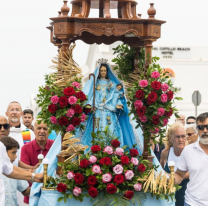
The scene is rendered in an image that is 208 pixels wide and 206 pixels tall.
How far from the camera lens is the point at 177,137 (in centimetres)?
1221

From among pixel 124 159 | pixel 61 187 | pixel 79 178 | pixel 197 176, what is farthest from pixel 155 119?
pixel 61 187

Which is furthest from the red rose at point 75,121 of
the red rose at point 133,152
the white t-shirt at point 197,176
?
the white t-shirt at point 197,176

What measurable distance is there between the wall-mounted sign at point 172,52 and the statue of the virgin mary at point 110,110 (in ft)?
143

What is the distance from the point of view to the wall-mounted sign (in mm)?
55725

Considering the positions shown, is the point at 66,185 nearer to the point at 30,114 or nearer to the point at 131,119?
the point at 131,119

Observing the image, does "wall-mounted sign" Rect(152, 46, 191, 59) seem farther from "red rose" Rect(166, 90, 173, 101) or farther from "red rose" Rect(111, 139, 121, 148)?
"red rose" Rect(111, 139, 121, 148)

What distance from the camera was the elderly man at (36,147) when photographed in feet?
40.5

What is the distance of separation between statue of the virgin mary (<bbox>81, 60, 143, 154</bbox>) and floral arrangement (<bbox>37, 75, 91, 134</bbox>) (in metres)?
0.54

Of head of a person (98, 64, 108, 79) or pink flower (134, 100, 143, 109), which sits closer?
pink flower (134, 100, 143, 109)

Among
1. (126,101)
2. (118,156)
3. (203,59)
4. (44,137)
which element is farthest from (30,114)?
(203,59)

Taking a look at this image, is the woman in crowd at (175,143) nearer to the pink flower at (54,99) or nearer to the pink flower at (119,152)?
the pink flower at (119,152)

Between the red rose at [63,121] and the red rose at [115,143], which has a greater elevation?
the red rose at [63,121]

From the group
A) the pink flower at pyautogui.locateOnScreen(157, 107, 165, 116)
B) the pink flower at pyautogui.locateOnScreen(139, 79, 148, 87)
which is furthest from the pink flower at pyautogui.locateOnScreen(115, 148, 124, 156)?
the pink flower at pyautogui.locateOnScreen(139, 79, 148, 87)

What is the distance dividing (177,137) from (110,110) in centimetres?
132
